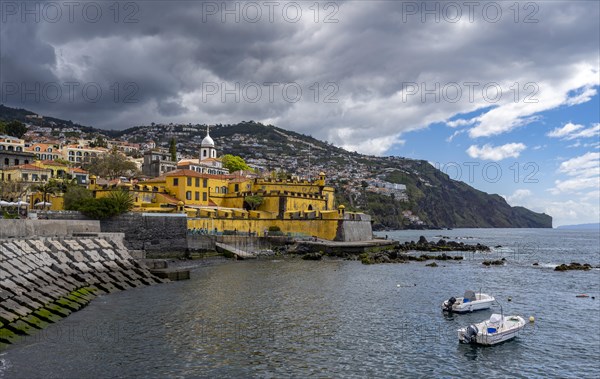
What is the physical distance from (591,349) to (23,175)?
68.7 metres

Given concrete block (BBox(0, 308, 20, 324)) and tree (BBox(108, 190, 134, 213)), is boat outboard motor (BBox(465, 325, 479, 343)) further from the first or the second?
tree (BBox(108, 190, 134, 213))

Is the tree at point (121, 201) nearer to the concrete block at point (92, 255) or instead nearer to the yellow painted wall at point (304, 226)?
the concrete block at point (92, 255)

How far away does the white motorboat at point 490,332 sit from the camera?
19.4m

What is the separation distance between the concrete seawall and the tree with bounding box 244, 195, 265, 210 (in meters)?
22.7

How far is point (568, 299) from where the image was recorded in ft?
97.2

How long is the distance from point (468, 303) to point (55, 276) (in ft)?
71.3

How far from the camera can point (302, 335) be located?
19.8 metres

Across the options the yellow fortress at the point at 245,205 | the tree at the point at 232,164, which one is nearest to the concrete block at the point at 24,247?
the yellow fortress at the point at 245,205

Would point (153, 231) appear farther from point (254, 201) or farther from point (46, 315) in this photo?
point (46, 315)

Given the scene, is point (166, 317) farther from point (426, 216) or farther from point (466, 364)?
point (426, 216)

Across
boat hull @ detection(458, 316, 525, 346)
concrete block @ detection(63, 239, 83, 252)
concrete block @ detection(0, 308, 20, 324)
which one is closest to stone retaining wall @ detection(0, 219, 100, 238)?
concrete block @ detection(63, 239, 83, 252)

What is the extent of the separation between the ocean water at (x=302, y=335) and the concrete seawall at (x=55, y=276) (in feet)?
2.64

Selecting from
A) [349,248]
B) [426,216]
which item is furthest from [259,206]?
[426,216]

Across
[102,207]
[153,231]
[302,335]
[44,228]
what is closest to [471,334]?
[302,335]
